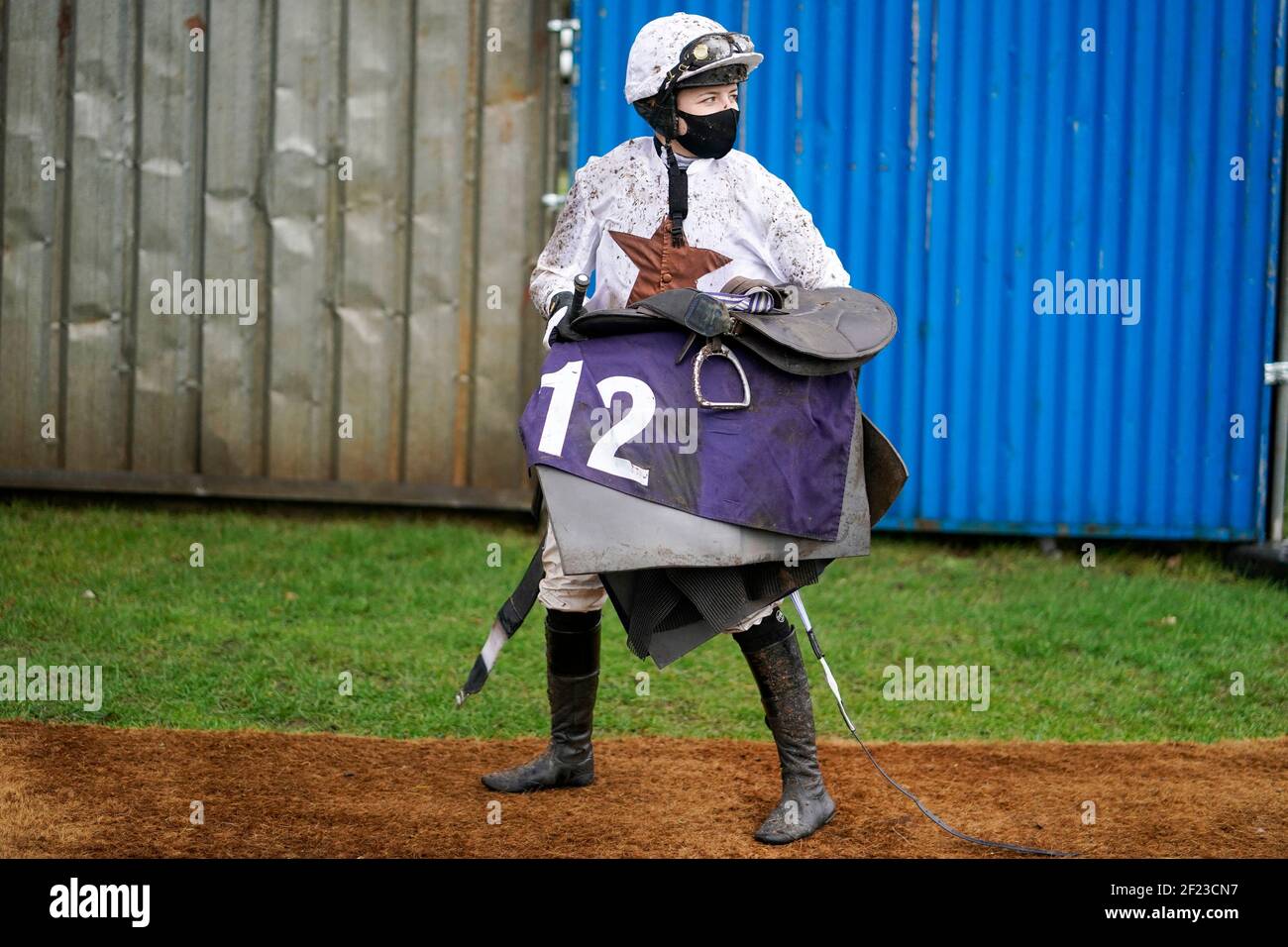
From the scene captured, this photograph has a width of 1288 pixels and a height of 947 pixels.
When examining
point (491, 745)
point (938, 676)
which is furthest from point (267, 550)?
point (938, 676)

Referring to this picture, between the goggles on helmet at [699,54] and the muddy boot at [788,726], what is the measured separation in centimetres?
152

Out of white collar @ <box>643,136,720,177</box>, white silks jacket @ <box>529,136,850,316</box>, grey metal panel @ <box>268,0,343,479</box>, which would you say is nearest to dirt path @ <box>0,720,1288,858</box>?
white silks jacket @ <box>529,136,850,316</box>

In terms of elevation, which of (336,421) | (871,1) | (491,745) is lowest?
(491,745)

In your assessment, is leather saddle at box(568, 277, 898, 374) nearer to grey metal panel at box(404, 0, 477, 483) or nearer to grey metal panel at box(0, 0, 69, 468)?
grey metal panel at box(404, 0, 477, 483)

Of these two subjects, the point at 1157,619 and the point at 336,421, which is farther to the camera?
the point at 336,421

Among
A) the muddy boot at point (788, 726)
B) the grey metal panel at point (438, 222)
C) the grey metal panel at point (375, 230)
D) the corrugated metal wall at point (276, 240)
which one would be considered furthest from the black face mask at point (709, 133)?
the grey metal panel at point (375, 230)

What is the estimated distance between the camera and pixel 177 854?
3.97 metres

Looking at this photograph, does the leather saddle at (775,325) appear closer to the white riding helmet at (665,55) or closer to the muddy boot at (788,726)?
the white riding helmet at (665,55)

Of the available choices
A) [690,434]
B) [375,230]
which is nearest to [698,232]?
[690,434]

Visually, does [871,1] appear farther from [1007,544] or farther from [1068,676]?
[1068,676]

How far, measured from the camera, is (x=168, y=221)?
8445 mm

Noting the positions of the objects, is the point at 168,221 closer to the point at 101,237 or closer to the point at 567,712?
the point at 101,237

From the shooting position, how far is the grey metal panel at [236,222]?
834 cm

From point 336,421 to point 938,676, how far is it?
389cm
